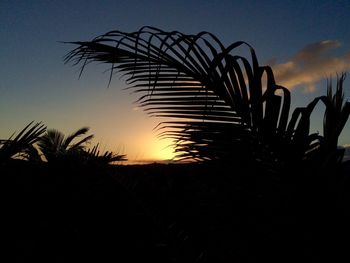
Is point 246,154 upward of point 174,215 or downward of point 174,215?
upward

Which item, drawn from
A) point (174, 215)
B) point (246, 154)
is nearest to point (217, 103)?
point (246, 154)

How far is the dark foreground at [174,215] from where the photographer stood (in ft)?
3.48

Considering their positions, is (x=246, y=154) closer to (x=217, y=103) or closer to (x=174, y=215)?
(x=217, y=103)

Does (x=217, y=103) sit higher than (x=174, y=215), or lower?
higher

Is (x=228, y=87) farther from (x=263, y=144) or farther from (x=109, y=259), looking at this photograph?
(x=109, y=259)

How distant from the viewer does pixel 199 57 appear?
4.39ft

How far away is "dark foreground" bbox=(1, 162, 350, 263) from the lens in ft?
3.48

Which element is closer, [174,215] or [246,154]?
[246,154]

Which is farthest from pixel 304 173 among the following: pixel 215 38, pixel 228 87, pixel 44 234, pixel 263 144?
pixel 44 234

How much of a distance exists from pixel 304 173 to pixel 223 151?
376mm

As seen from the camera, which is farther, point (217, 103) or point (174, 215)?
point (174, 215)

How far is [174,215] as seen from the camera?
429 centimetres

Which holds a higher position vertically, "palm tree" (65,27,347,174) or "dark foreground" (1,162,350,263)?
Result: "palm tree" (65,27,347,174)

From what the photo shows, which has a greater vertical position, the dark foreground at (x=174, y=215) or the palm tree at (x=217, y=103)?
the palm tree at (x=217, y=103)
